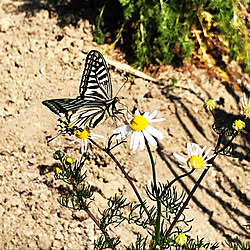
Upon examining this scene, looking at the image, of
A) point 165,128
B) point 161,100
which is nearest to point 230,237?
point 165,128

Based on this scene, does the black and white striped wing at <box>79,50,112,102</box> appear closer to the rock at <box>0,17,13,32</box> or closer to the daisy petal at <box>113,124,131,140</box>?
the daisy petal at <box>113,124,131,140</box>

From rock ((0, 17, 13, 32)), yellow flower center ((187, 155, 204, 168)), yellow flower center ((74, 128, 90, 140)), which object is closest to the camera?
yellow flower center ((187, 155, 204, 168))

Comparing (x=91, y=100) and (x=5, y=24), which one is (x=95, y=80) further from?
(x=5, y=24)

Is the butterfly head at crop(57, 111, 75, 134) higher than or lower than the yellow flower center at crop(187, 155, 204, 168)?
lower

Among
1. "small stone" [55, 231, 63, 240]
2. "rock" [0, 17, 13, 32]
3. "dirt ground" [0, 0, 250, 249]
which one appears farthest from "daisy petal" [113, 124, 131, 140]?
"rock" [0, 17, 13, 32]

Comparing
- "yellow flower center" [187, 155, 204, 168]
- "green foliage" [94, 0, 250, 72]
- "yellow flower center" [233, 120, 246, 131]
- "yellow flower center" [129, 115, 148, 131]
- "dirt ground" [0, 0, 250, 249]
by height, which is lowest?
"dirt ground" [0, 0, 250, 249]

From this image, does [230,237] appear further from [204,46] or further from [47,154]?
[204,46]

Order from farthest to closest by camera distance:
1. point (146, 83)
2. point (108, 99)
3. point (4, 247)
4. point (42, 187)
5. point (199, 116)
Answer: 1. point (146, 83)
2. point (199, 116)
3. point (42, 187)
4. point (4, 247)
5. point (108, 99)

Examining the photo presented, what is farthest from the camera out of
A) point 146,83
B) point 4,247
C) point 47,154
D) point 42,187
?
point 146,83

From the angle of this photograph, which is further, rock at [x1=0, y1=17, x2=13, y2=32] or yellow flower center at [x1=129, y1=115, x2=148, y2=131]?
rock at [x1=0, y1=17, x2=13, y2=32]
